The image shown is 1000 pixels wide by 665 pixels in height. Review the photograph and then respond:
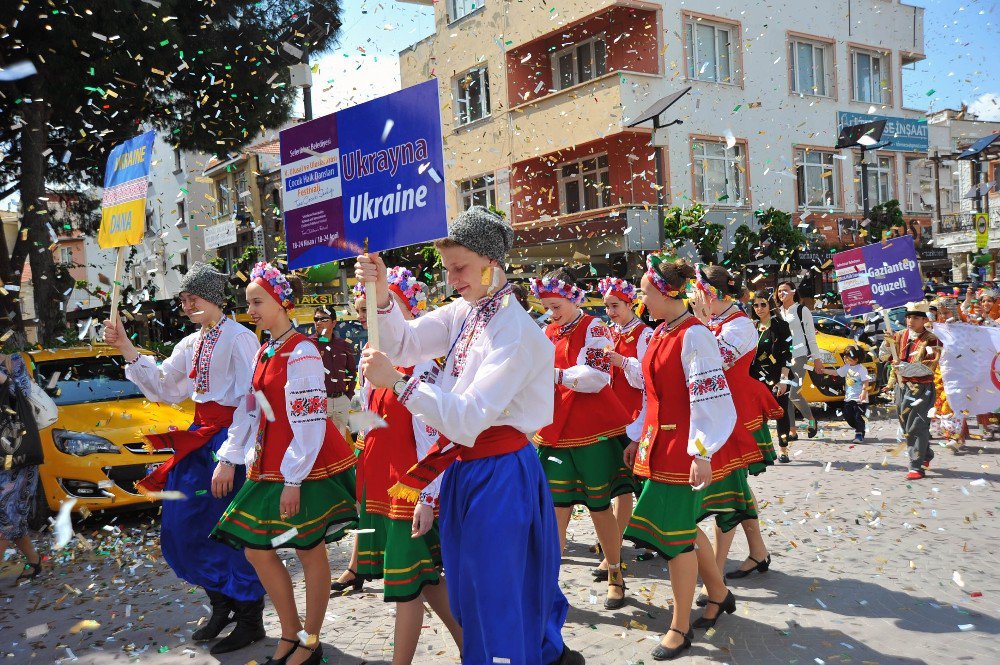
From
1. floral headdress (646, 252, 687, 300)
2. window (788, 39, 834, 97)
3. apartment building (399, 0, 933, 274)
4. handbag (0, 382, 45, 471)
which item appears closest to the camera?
floral headdress (646, 252, 687, 300)

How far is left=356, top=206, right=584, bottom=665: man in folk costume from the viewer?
9.82ft

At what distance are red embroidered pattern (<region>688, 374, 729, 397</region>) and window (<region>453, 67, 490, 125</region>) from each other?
76.1 ft

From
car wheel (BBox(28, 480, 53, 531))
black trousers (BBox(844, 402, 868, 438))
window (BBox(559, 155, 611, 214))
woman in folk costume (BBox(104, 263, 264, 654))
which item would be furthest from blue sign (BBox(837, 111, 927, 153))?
woman in folk costume (BBox(104, 263, 264, 654))

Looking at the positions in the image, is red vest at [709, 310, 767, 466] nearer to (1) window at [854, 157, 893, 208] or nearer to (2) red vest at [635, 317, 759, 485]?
(2) red vest at [635, 317, 759, 485]

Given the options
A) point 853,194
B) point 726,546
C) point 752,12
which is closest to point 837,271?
point 726,546

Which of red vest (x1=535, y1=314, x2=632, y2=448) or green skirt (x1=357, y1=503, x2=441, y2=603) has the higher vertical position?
red vest (x1=535, y1=314, x2=632, y2=448)

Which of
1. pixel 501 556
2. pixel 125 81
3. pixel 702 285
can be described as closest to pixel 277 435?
pixel 501 556

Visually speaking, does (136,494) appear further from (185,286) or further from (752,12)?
(752,12)

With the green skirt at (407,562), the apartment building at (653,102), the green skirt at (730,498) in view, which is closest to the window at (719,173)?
the apartment building at (653,102)

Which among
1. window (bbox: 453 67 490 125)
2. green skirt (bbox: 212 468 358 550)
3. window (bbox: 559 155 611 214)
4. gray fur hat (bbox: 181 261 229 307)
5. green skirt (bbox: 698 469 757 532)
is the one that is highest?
window (bbox: 453 67 490 125)

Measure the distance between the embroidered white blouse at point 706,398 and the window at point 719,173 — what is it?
2001cm

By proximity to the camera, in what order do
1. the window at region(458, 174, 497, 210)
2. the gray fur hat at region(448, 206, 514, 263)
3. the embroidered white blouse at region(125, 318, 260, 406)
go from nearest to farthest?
the gray fur hat at region(448, 206, 514, 263)
the embroidered white blouse at region(125, 318, 260, 406)
the window at region(458, 174, 497, 210)

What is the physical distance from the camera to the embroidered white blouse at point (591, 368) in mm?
5359

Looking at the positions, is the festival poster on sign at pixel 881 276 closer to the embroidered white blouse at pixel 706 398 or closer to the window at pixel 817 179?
the embroidered white blouse at pixel 706 398
